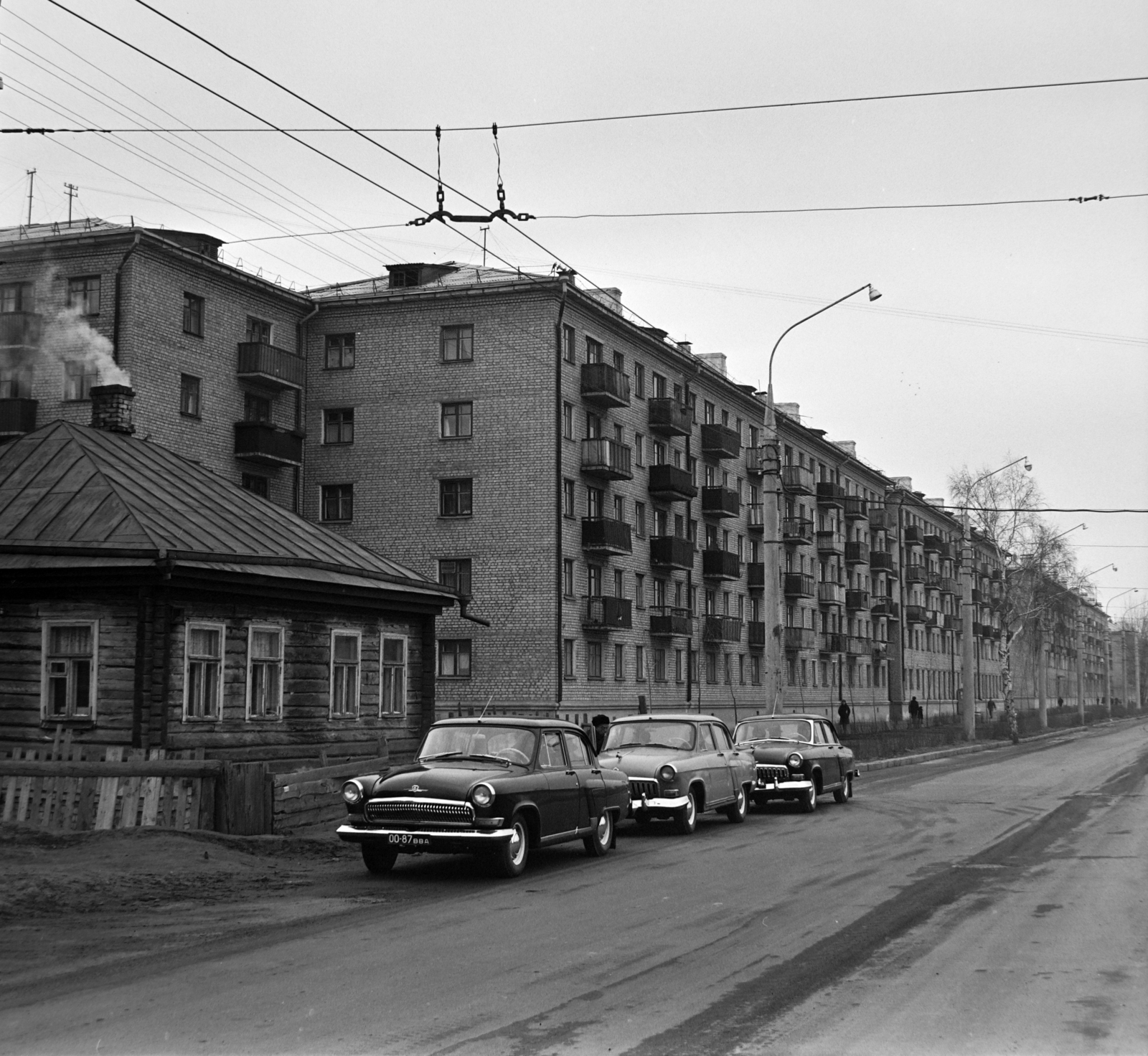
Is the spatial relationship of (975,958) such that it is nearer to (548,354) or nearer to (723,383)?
(548,354)

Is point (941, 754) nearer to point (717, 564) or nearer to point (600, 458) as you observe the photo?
point (600, 458)

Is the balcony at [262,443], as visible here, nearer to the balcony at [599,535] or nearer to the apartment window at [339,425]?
the apartment window at [339,425]

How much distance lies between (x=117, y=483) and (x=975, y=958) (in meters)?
17.4

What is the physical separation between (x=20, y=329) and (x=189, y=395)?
547 cm

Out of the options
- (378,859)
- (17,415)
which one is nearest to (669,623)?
(17,415)

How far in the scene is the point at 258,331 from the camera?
50.8 metres

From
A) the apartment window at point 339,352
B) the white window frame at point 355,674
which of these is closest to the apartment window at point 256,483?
the apartment window at point 339,352

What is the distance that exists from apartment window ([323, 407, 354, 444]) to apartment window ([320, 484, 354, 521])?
65.4 inches

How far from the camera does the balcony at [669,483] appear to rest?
5688 cm

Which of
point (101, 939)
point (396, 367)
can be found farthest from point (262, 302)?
point (101, 939)

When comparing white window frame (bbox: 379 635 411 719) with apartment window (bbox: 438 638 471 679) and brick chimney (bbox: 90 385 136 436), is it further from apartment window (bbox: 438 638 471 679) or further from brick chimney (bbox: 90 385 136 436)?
apartment window (bbox: 438 638 471 679)

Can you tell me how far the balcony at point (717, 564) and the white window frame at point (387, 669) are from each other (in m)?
35.7

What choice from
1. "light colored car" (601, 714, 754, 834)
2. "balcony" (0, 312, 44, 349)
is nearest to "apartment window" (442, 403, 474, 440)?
"balcony" (0, 312, 44, 349)

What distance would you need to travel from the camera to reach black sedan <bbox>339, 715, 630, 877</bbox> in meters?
13.9
